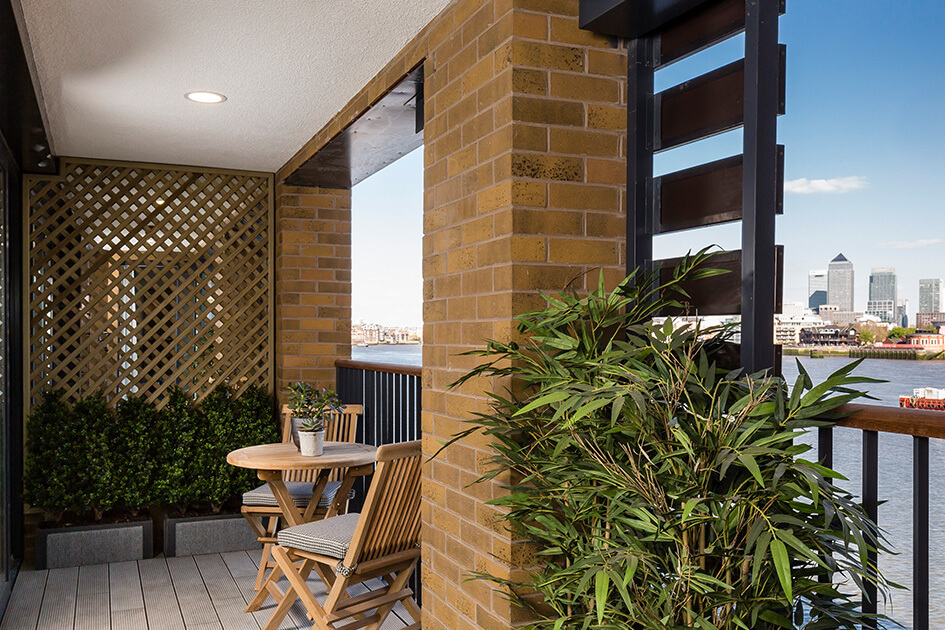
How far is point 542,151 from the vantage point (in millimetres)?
2229

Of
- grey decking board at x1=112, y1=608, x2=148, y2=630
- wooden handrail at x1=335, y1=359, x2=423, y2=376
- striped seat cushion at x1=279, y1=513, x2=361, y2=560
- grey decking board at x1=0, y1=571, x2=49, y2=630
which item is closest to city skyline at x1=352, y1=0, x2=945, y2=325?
wooden handrail at x1=335, y1=359, x2=423, y2=376

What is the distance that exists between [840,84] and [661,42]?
17.4ft

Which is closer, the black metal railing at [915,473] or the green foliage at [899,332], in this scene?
the black metal railing at [915,473]

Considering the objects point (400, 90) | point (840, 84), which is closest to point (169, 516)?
point (400, 90)

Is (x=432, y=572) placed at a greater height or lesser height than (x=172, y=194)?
lesser

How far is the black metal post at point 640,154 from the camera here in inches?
90.2

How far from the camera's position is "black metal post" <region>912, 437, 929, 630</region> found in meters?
1.40

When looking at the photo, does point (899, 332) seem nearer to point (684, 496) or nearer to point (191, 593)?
point (684, 496)

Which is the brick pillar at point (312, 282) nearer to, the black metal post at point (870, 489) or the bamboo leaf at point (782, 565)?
the black metal post at point (870, 489)

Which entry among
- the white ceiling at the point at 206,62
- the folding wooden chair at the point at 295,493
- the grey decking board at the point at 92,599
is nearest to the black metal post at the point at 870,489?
the white ceiling at the point at 206,62

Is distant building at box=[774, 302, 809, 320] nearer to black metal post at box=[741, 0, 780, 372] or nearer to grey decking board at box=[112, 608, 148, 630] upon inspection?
black metal post at box=[741, 0, 780, 372]

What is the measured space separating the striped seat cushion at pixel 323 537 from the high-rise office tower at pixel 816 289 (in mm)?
1918

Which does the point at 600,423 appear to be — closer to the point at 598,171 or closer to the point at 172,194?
the point at 598,171

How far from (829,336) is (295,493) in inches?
120
